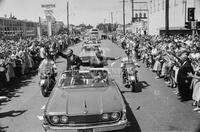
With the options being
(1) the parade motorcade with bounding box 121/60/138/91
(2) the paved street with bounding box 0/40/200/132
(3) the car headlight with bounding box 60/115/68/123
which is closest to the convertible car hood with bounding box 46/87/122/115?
(3) the car headlight with bounding box 60/115/68/123

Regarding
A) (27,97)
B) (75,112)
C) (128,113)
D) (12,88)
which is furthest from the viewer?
(12,88)

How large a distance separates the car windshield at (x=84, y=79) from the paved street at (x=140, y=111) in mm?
1248

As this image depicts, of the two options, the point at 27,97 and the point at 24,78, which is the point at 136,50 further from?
the point at 27,97

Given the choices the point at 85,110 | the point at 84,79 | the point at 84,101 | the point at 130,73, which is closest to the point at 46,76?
the point at 130,73

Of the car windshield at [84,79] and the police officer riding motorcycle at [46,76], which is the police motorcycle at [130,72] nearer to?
the police officer riding motorcycle at [46,76]

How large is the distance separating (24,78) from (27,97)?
5081 mm

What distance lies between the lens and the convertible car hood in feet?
19.9

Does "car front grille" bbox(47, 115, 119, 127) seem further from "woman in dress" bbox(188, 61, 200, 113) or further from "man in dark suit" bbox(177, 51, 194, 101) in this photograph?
"man in dark suit" bbox(177, 51, 194, 101)

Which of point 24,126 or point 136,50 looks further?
point 136,50

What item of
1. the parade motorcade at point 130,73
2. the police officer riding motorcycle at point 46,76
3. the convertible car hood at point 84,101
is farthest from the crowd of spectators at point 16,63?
the convertible car hood at point 84,101

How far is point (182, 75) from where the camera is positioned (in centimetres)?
959

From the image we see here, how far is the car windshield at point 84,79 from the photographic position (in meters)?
7.47

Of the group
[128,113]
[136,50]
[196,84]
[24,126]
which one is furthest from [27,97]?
[136,50]

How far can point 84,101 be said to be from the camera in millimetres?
6457
